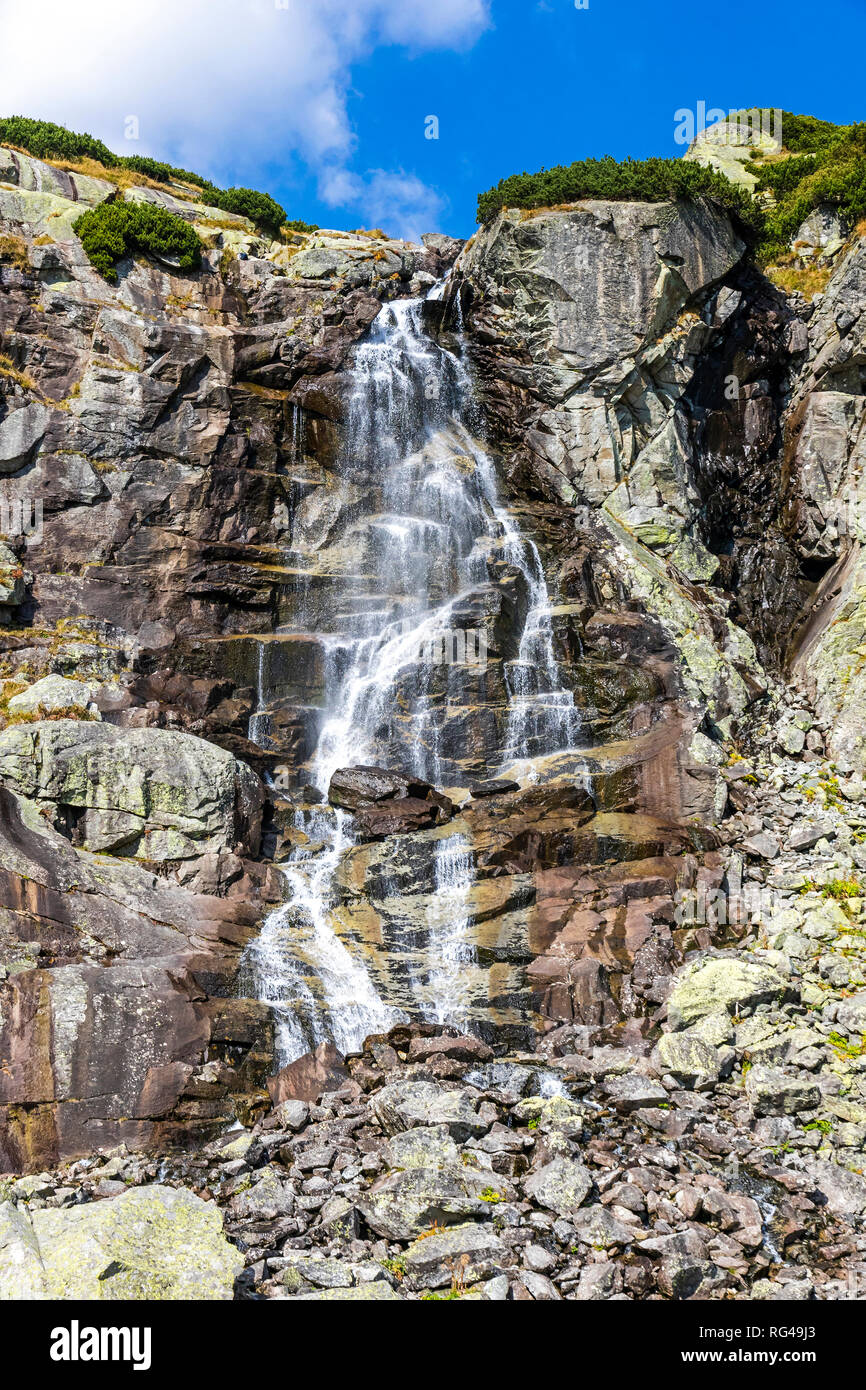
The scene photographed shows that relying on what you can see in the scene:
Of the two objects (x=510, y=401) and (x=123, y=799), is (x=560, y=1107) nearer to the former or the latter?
(x=123, y=799)

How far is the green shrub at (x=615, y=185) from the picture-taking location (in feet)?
111

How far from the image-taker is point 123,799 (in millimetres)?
20203

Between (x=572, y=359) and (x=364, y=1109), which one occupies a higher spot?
(x=572, y=359)

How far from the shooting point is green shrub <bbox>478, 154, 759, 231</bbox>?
111 ft

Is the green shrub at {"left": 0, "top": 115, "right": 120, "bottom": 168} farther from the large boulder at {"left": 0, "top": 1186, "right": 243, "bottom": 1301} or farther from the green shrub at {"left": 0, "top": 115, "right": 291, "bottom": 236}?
the large boulder at {"left": 0, "top": 1186, "right": 243, "bottom": 1301}

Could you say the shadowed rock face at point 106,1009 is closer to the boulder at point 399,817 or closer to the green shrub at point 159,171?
the boulder at point 399,817

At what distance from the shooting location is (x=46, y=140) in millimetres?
43594

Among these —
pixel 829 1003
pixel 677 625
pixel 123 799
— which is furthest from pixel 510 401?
pixel 829 1003

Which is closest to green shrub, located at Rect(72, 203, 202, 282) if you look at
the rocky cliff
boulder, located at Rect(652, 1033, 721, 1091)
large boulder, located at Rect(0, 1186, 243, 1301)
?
the rocky cliff

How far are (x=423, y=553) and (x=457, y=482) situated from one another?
3675 millimetres

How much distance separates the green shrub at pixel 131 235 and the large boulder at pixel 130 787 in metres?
24.5

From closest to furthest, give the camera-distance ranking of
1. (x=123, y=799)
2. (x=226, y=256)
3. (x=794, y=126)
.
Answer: (x=123, y=799)
(x=226, y=256)
(x=794, y=126)

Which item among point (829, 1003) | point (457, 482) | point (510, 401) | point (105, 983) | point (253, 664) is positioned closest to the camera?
point (105, 983)

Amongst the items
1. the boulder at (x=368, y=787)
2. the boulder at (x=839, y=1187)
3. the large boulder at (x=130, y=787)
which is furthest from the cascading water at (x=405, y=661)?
the boulder at (x=839, y=1187)
